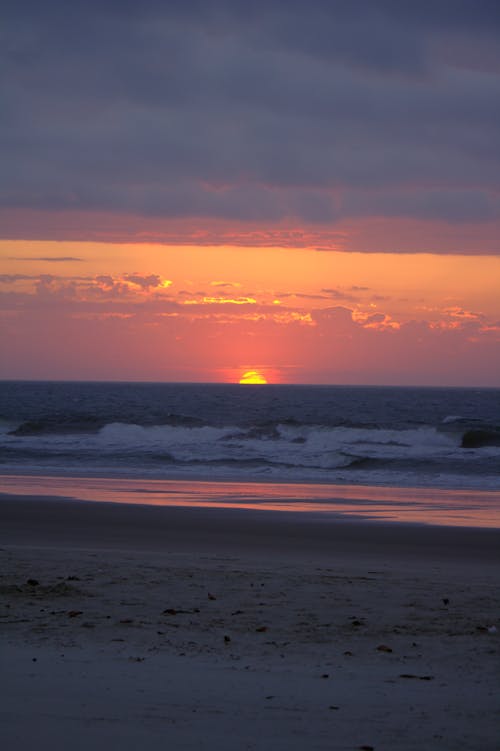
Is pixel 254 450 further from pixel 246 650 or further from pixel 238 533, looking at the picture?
pixel 246 650

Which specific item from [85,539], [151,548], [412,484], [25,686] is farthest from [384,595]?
[412,484]

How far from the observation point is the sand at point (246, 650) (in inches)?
177

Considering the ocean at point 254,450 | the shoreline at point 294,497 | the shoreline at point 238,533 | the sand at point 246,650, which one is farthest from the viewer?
the ocean at point 254,450

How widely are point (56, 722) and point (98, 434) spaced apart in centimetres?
4207

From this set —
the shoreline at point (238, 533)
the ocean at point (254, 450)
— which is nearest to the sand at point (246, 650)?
the shoreline at point (238, 533)

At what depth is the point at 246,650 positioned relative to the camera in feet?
19.7

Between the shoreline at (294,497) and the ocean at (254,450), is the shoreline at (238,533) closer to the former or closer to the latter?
the shoreline at (294,497)

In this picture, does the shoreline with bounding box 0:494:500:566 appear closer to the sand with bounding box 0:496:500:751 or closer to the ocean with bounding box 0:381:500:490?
the sand with bounding box 0:496:500:751

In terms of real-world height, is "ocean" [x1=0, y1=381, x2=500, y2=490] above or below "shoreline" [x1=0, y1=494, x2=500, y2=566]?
above

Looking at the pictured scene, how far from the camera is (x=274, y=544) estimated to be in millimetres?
12820

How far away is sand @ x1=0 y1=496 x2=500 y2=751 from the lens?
14.7 ft

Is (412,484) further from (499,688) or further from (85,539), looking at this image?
(499,688)

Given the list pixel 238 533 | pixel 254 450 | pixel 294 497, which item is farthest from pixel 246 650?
pixel 254 450

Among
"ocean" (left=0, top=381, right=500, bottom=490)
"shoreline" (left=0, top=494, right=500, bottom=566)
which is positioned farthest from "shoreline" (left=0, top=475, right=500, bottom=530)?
"ocean" (left=0, top=381, right=500, bottom=490)
